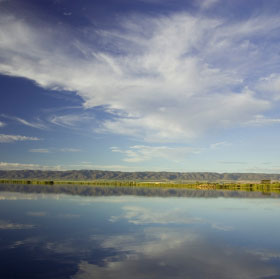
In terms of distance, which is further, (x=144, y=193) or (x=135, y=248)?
(x=144, y=193)

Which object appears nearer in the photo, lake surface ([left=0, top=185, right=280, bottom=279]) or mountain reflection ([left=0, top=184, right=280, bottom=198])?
lake surface ([left=0, top=185, right=280, bottom=279])

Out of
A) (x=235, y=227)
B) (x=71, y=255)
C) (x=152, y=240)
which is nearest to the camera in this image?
(x=71, y=255)

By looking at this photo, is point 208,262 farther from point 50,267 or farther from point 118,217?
point 118,217

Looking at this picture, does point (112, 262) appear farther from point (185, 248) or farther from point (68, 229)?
point (68, 229)

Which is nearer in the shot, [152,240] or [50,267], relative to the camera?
[50,267]

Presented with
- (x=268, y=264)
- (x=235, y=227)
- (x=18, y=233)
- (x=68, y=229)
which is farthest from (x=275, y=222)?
(x=18, y=233)

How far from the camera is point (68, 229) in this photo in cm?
2327

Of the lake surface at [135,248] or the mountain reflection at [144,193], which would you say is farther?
the mountain reflection at [144,193]

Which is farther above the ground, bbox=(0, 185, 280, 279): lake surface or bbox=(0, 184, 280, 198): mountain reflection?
bbox=(0, 184, 280, 198): mountain reflection

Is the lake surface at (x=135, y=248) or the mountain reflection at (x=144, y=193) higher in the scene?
the mountain reflection at (x=144, y=193)

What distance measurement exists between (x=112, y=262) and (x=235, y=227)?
15649mm

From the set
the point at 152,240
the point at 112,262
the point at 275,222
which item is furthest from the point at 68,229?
the point at 275,222

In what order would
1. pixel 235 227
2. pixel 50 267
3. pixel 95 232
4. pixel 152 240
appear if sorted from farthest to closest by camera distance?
pixel 235 227 < pixel 95 232 < pixel 152 240 < pixel 50 267

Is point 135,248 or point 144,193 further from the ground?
point 144,193
